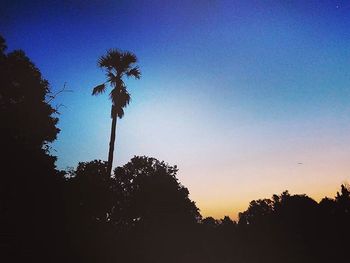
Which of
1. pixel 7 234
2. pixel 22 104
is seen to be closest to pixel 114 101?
pixel 22 104

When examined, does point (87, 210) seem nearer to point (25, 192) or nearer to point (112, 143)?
point (25, 192)

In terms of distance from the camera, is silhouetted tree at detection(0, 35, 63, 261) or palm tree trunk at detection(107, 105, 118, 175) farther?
palm tree trunk at detection(107, 105, 118, 175)

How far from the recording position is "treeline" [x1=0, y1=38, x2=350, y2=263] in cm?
1464

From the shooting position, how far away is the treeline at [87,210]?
14.6m

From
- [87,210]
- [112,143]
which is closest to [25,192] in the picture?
[87,210]

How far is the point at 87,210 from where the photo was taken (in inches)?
745

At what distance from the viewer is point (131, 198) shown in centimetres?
4788

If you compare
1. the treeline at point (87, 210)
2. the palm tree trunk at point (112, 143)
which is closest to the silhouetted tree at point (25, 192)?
the treeline at point (87, 210)

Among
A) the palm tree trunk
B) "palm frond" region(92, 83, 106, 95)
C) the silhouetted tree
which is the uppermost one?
"palm frond" region(92, 83, 106, 95)

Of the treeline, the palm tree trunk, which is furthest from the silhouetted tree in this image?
the palm tree trunk

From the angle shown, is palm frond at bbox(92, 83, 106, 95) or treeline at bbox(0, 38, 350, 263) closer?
treeline at bbox(0, 38, 350, 263)

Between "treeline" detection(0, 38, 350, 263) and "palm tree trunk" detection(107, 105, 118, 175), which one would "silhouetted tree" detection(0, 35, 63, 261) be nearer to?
"treeline" detection(0, 38, 350, 263)

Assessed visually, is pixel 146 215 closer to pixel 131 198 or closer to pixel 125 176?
pixel 131 198

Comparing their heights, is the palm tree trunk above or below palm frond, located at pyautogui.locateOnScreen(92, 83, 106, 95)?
below
